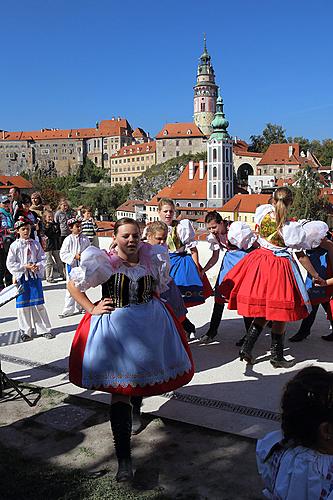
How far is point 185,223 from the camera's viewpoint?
19.9 feet

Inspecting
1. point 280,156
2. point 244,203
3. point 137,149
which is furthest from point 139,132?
point 244,203

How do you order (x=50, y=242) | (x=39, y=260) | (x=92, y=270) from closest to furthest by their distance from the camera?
(x=92, y=270), (x=39, y=260), (x=50, y=242)

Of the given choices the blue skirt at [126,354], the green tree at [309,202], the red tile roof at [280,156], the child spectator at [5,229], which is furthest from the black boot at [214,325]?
the red tile roof at [280,156]

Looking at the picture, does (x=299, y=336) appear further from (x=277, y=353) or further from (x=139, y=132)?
(x=139, y=132)

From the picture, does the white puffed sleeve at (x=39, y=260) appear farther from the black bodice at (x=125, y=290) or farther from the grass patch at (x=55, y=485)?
the grass patch at (x=55, y=485)

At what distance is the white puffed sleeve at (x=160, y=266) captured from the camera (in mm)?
3646

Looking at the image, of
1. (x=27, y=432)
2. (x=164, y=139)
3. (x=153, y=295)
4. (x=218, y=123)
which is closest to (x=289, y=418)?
(x=153, y=295)

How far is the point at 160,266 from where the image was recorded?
3680mm

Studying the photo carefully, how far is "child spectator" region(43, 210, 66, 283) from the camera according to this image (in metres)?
10.9

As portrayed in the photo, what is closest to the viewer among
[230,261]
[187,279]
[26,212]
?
[187,279]

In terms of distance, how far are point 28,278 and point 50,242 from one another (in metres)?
4.58

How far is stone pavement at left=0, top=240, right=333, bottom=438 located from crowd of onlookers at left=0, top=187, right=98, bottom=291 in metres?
2.15

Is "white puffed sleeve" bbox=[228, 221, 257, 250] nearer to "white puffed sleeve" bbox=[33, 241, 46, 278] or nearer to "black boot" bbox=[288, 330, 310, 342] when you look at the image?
"black boot" bbox=[288, 330, 310, 342]

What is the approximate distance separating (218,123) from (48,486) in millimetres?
92945
